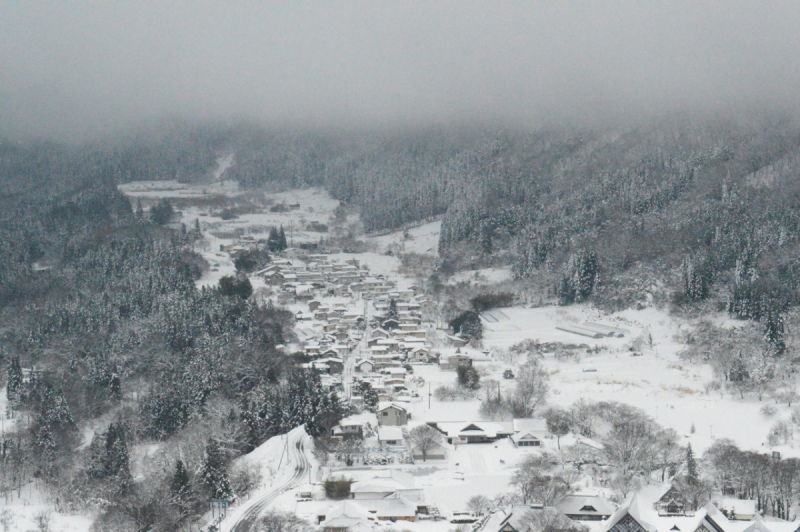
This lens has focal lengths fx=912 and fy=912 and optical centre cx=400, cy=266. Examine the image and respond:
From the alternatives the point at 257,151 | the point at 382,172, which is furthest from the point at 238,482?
the point at 257,151

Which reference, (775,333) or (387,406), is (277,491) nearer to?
(387,406)

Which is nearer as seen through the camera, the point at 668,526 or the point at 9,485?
the point at 668,526

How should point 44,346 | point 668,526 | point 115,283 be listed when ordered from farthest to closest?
point 115,283
point 44,346
point 668,526

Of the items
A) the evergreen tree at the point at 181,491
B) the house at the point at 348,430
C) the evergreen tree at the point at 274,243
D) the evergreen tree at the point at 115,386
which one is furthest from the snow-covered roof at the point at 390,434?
the evergreen tree at the point at 274,243

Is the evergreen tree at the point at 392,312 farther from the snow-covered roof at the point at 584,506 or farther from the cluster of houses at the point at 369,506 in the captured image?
the snow-covered roof at the point at 584,506

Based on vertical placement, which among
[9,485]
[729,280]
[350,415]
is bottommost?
[9,485]

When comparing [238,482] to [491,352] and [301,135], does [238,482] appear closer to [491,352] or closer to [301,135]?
[491,352]
